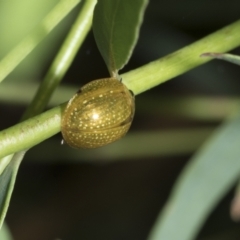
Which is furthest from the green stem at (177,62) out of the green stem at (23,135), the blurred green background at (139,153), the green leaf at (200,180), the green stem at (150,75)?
the blurred green background at (139,153)

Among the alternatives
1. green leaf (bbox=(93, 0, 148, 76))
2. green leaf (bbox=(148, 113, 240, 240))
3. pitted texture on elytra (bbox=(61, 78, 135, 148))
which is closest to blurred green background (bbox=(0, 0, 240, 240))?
green leaf (bbox=(148, 113, 240, 240))

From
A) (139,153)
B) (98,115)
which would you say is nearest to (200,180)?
(98,115)

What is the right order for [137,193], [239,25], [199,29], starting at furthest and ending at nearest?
[137,193] < [199,29] < [239,25]

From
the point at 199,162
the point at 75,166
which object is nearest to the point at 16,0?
the point at 199,162

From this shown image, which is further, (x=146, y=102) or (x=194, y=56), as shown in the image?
(x=146, y=102)

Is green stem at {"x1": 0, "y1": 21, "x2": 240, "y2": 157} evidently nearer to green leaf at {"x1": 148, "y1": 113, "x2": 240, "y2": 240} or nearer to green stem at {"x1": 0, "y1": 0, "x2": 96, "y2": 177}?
green stem at {"x1": 0, "y1": 0, "x2": 96, "y2": 177}

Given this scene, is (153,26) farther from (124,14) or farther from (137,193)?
(124,14)

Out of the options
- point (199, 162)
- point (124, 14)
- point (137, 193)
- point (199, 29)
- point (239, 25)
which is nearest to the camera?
point (124, 14)
